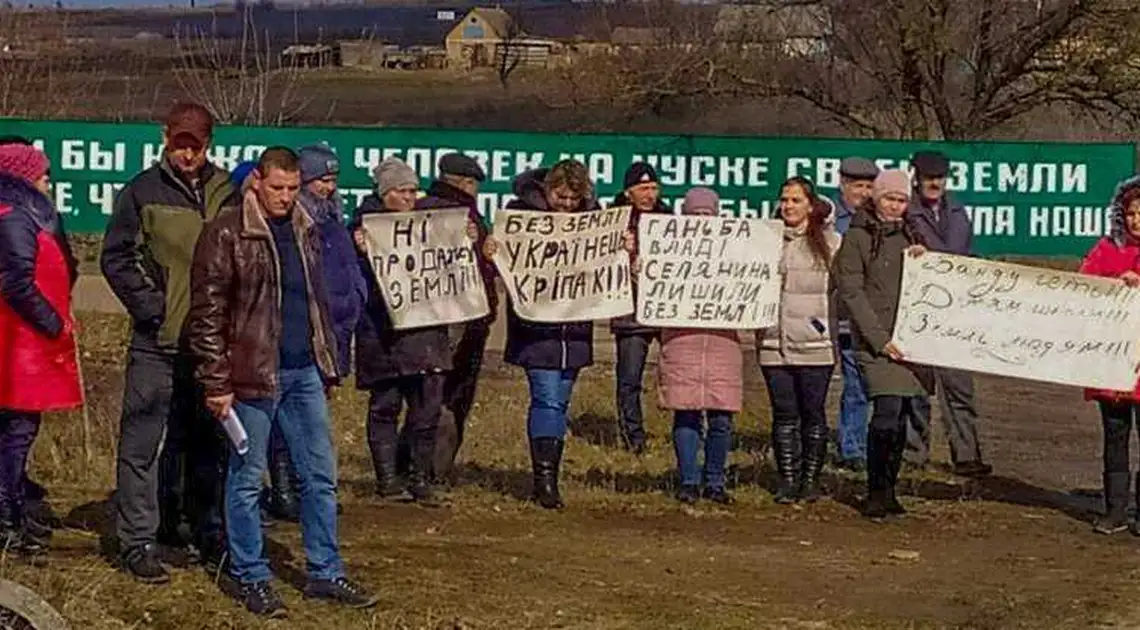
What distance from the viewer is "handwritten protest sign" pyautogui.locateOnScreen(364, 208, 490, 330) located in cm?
1062

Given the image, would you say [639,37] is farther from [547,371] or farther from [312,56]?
[312,56]

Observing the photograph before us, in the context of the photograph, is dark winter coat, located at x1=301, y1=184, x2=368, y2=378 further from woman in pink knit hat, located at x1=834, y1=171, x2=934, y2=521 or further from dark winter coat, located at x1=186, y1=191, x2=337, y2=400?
woman in pink knit hat, located at x1=834, y1=171, x2=934, y2=521

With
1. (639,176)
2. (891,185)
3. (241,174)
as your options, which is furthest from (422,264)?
(891,185)

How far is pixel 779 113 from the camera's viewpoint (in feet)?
79.2

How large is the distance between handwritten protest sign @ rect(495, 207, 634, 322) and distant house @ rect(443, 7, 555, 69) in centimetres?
2071

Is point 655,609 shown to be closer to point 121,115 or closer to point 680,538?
point 680,538

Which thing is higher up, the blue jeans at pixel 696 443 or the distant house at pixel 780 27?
the distant house at pixel 780 27

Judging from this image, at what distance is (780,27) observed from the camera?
77.3 feet

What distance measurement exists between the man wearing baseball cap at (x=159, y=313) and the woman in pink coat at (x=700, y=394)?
289 cm

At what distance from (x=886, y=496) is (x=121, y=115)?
1716 centimetres

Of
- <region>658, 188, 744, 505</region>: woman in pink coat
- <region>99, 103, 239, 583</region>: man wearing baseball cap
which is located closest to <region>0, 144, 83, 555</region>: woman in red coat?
<region>99, 103, 239, 583</region>: man wearing baseball cap

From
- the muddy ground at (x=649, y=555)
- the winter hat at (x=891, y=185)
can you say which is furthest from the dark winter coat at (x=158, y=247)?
the winter hat at (x=891, y=185)

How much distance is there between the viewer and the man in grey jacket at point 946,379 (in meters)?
11.9

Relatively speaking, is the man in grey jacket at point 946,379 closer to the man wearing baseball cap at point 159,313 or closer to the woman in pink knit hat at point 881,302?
the woman in pink knit hat at point 881,302
